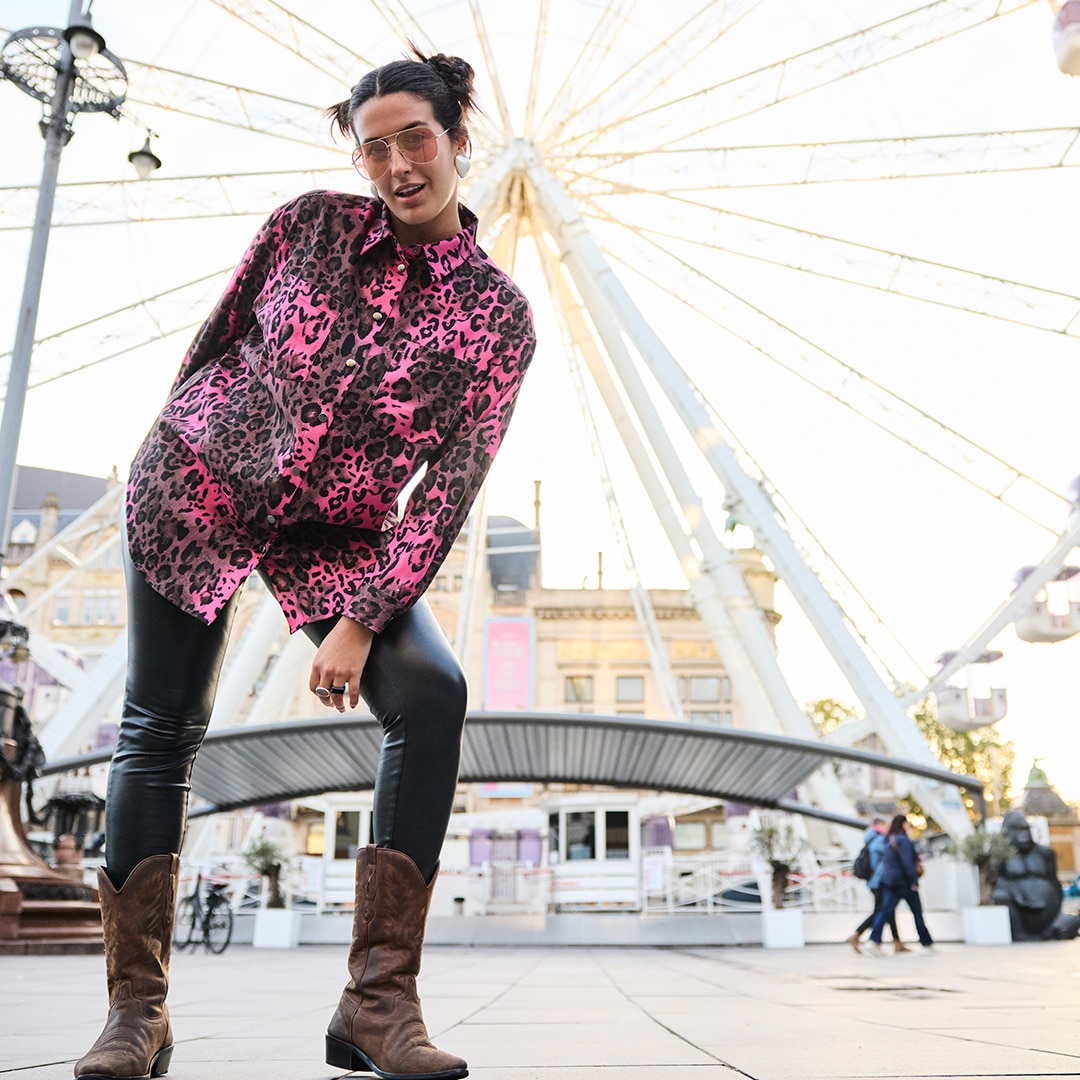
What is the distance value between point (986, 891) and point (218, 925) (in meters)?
9.18

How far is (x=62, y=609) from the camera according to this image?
42.7m

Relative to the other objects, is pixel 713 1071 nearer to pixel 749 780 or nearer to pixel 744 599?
pixel 744 599

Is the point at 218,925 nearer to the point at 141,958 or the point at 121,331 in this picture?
the point at 121,331

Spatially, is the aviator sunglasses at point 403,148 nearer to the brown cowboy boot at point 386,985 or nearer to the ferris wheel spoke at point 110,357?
the brown cowboy boot at point 386,985

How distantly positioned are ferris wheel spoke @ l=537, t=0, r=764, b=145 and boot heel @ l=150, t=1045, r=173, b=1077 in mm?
16544

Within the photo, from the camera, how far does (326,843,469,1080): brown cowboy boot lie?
1589mm

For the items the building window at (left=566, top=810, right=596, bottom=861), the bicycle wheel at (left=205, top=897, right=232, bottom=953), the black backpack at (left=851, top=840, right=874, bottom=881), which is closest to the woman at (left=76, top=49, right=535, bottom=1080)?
the black backpack at (left=851, top=840, right=874, bottom=881)

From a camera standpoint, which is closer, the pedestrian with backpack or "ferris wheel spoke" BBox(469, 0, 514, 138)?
the pedestrian with backpack

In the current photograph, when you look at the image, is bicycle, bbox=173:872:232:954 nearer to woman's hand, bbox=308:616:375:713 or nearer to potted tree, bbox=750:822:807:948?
potted tree, bbox=750:822:807:948

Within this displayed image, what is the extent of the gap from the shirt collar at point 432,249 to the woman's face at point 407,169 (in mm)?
20

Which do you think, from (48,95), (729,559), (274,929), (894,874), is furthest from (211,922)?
(48,95)

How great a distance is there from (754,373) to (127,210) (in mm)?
9372

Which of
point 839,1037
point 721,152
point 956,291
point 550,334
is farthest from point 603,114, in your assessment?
point 839,1037

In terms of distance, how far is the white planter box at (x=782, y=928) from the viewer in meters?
13.2
